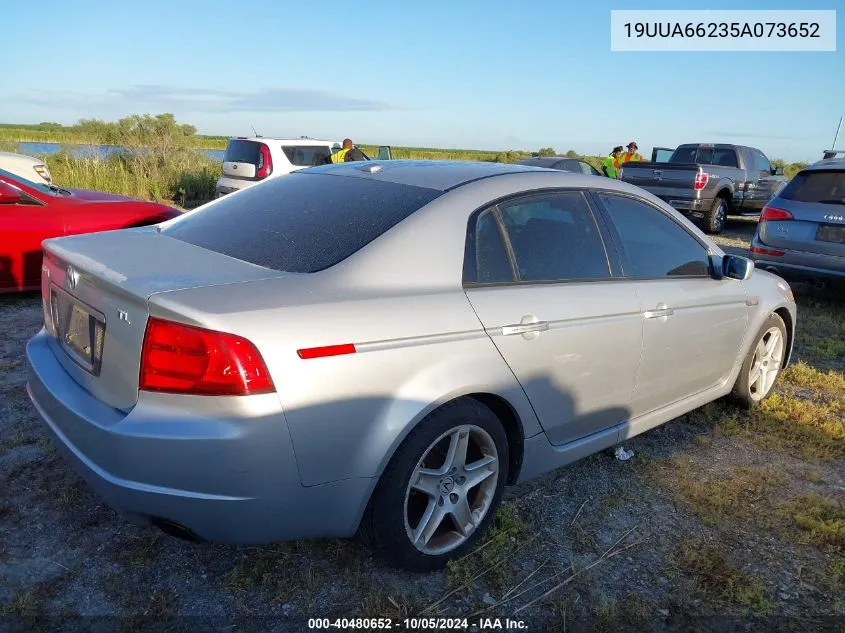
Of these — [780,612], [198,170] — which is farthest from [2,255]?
[198,170]

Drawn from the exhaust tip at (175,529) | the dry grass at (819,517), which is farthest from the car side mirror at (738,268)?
the exhaust tip at (175,529)

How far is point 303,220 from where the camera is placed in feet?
9.53

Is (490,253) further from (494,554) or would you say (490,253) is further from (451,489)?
(494,554)

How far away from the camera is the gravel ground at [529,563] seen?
8.16ft

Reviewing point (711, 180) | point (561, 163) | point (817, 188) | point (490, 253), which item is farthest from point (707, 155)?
point (490, 253)

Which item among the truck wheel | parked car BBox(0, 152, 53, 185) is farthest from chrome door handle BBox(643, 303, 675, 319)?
the truck wheel

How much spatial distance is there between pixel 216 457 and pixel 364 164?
1.92 m

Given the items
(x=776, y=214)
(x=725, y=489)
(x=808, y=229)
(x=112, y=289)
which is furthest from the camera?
(x=776, y=214)

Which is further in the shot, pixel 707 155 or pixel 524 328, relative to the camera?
pixel 707 155

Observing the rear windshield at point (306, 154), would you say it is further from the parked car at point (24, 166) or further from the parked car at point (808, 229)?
the parked car at point (808, 229)

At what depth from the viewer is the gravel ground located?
2486 millimetres

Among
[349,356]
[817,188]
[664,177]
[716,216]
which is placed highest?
[664,177]

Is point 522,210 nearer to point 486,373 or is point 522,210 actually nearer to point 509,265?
point 509,265

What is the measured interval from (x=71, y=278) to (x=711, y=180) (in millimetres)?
12647
